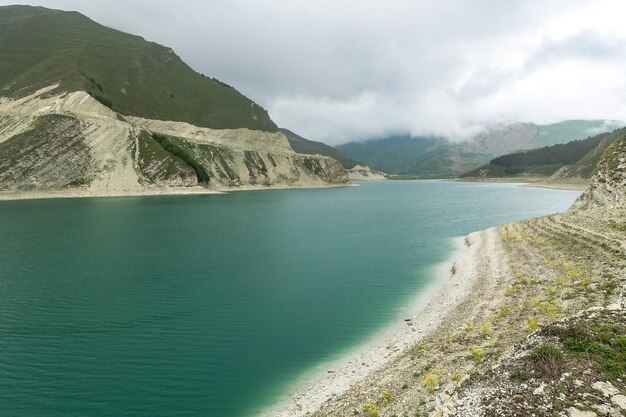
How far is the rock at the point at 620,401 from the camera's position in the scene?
531 inches

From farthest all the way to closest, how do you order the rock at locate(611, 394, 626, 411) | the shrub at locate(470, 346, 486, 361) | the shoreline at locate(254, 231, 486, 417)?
the shrub at locate(470, 346, 486, 361) < the shoreline at locate(254, 231, 486, 417) < the rock at locate(611, 394, 626, 411)

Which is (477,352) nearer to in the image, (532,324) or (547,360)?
(547,360)

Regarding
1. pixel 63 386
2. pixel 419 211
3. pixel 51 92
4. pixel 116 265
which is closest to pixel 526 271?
pixel 63 386

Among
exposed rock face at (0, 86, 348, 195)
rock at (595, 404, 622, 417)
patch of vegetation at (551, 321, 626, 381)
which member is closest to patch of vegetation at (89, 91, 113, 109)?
exposed rock face at (0, 86, 348, 195)

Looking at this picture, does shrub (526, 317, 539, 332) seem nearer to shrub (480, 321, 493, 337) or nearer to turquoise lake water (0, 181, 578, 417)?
shrub (480, 321, 493, 337)

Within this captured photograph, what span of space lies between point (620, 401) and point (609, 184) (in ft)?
185

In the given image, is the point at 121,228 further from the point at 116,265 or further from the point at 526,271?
the point at 526,271

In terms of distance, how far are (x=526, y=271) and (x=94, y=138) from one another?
15976 cm

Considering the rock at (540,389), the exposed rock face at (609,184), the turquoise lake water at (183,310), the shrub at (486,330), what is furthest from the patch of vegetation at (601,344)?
the exposed rock face at (609,184)

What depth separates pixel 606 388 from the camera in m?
14.4

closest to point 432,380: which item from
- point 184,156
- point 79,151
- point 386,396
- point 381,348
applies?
point 386,396

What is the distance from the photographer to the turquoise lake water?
66.6 feet

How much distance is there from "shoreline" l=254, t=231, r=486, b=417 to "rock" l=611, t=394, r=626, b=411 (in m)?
10.2

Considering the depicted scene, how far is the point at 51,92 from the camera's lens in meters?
175
